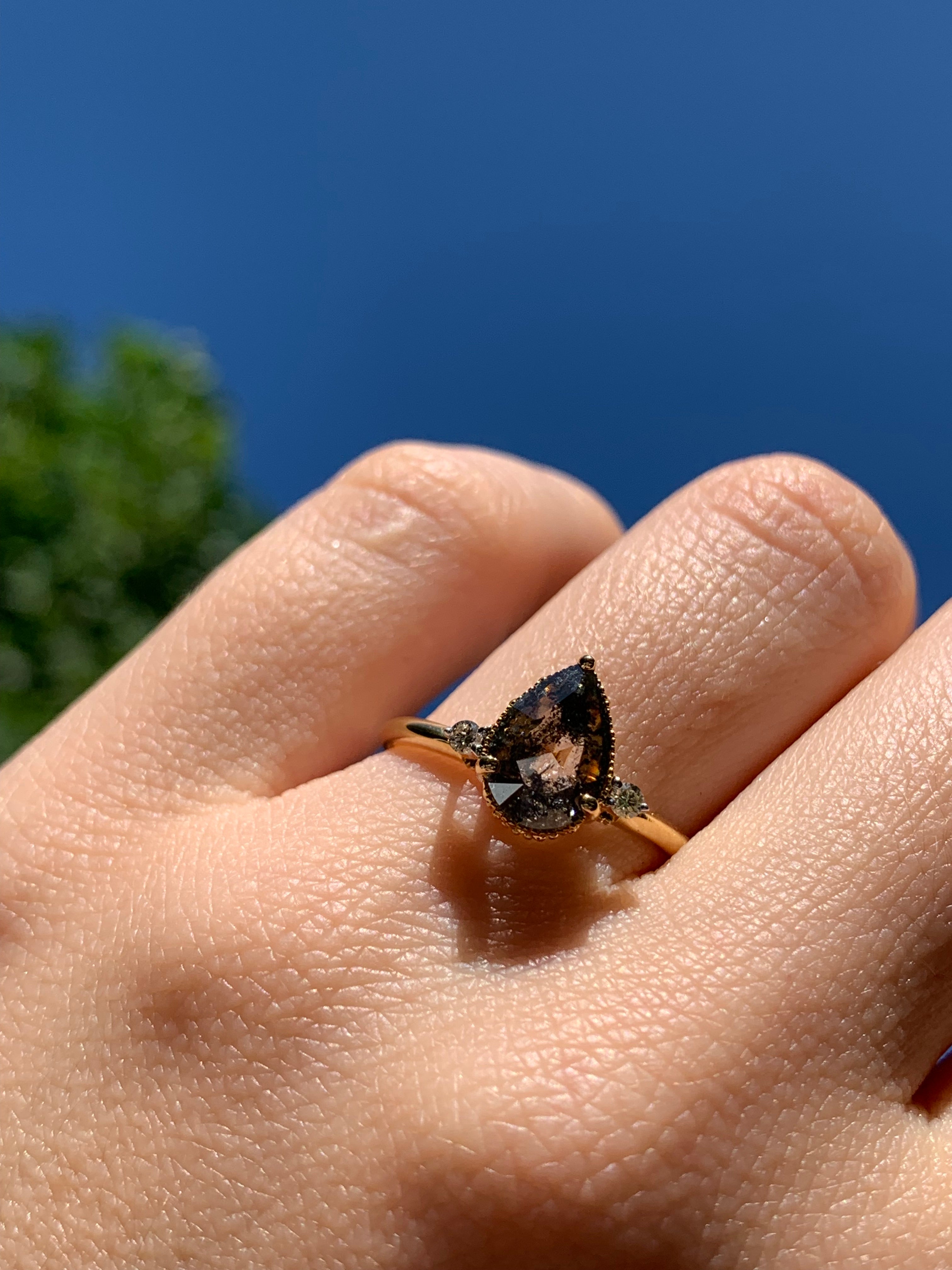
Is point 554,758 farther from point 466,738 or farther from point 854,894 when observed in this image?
point 854,894

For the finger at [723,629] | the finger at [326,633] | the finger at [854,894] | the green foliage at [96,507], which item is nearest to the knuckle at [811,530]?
the finger at [723,629]

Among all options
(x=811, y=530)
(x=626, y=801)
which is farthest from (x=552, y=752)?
(x=811, y=530)

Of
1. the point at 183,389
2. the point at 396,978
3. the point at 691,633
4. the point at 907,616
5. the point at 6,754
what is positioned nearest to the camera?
the point at 396,978

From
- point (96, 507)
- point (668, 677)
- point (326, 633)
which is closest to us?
point (668, 677)

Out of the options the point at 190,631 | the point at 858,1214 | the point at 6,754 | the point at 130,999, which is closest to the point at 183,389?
the point at 6,754

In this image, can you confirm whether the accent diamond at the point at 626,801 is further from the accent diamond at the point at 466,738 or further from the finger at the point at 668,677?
the accent diamond at the point at 466,738

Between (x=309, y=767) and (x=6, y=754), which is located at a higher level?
(x=309, y=767)

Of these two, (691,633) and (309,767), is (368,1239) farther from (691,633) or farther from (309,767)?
(691,633)
